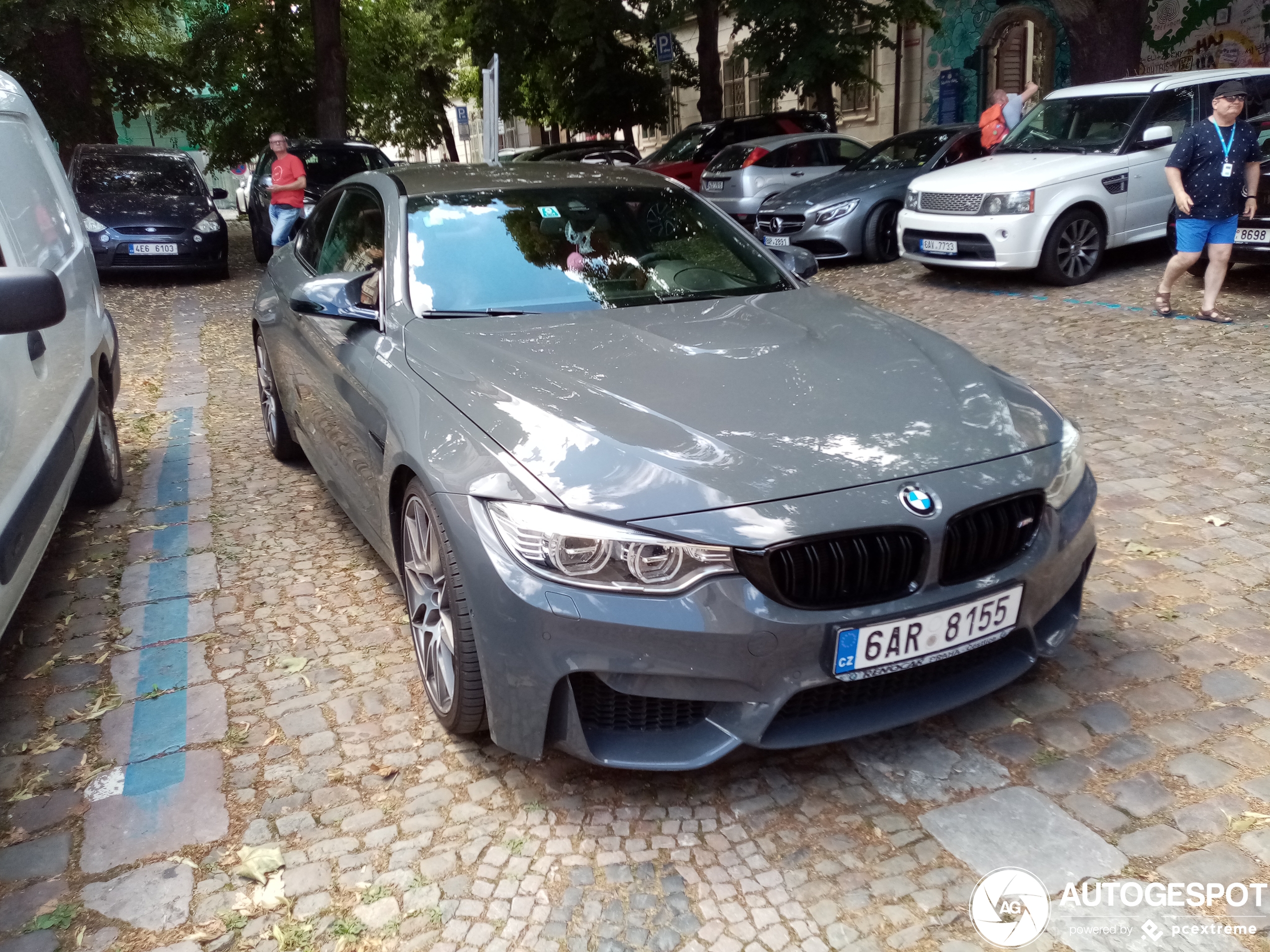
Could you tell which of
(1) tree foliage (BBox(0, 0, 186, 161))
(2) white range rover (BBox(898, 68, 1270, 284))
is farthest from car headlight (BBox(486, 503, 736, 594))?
(1) tree foliage (BBox(0, 0, 186, 161))

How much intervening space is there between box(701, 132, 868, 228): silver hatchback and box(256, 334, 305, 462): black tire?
8.38 metres

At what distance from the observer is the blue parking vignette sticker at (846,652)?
8.39ft

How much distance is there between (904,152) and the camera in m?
12.6

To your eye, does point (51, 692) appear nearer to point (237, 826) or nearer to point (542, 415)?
point (237, 826)

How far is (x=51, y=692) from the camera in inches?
141

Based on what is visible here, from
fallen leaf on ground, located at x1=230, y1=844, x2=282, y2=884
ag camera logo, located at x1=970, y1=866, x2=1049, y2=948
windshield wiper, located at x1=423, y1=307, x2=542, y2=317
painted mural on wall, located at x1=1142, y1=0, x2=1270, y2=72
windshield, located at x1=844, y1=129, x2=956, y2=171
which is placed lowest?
ag camera logo, located at x1=970, y1=866, x2=1049, y2=948

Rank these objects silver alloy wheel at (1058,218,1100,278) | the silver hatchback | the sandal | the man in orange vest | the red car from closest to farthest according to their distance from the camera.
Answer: the sandal, silver alloy wheel at (1058,218,1100,278), the man in orange vest, the silver hatchback, the red car

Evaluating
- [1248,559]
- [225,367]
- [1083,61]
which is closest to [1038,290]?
[1083,61]

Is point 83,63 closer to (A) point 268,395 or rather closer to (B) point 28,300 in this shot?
(A) point 268,395

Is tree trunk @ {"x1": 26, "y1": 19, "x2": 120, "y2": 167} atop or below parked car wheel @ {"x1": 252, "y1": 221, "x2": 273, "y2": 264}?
atop

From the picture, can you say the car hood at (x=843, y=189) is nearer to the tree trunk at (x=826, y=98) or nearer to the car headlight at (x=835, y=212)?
the car headlight at (x=835, y=212)

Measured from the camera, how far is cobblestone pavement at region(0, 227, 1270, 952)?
2480 mm

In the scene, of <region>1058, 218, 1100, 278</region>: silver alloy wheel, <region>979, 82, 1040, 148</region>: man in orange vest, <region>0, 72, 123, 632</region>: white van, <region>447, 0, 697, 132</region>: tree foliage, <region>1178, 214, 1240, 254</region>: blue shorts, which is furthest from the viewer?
<region>447, 0, 697, 132</region>: tree foliage

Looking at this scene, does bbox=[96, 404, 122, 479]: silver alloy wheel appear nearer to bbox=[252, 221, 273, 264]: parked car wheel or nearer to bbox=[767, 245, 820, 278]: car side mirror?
bbox=[767, 245, 820, 278]: car side mirror
